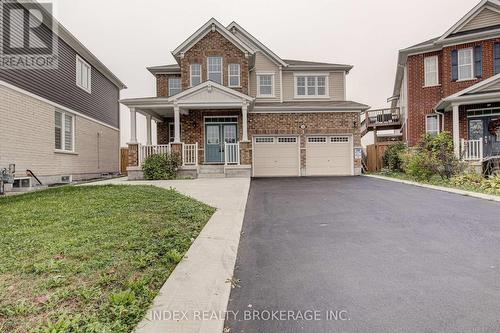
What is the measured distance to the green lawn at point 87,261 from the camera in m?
2.31

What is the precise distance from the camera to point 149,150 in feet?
47.7

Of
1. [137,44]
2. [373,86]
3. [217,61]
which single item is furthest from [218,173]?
[373,86]

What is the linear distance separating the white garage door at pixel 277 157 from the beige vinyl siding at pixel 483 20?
10.8 meters

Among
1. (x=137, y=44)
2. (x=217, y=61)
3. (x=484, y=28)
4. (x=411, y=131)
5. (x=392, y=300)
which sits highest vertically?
(x=137, y=44)

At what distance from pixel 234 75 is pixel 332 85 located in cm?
616

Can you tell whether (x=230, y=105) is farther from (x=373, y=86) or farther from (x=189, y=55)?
(x=373, y=86)

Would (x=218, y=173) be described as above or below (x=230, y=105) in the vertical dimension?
below

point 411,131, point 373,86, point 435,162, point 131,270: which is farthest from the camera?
point 373,86

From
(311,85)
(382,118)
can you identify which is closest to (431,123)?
(382,118)

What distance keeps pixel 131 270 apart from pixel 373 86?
32340 mm

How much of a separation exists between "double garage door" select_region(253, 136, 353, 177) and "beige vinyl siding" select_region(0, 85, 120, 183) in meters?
9.14

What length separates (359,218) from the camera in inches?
233

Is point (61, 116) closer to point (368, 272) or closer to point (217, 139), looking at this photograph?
point (217, 139)

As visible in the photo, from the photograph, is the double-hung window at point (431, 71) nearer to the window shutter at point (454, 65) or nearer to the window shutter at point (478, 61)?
the window shutter at point (454, 65)
